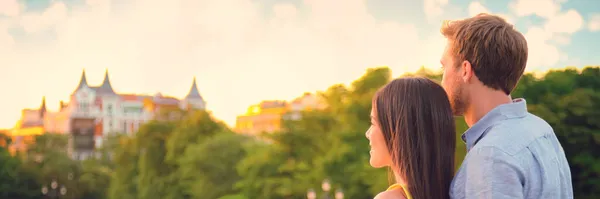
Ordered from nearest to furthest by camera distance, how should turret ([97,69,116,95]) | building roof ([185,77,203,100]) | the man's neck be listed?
the man's neck
turret ([97,69,116,95])
building roof ([185,77,203,100])

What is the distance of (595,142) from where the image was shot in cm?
1975

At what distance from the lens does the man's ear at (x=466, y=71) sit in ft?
Answer: 6.35

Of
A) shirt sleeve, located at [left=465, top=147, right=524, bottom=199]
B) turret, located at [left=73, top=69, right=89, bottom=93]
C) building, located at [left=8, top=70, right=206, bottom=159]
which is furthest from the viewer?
turret, located at [left=73, top=69, right=89, bottom=93]

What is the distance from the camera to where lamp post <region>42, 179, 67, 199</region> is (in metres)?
45.3

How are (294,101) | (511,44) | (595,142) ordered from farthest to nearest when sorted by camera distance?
(294,101), (595,142), (511,44)

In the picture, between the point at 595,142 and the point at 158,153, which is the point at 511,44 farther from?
the point at 158,153

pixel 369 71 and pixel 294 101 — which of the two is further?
pixel 294 101

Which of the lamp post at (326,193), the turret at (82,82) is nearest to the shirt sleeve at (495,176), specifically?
the lamp post at (326,193)

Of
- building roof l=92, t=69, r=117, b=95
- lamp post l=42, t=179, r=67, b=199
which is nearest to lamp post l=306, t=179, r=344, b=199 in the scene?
lamp post l=42, t=179, r=67, b=199

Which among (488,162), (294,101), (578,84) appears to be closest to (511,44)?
(488,162)

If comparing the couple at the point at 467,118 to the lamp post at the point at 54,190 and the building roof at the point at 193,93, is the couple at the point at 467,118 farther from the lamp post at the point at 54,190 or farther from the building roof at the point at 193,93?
the building roof at the point at 193,93

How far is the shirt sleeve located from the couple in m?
0.03

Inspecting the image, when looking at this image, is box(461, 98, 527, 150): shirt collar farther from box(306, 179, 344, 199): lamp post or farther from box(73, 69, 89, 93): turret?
box(73, 69, 89, 93): turret

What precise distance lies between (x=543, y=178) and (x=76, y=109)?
8142cm
